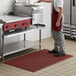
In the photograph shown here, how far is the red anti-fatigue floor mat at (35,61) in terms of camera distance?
4648 millimetres

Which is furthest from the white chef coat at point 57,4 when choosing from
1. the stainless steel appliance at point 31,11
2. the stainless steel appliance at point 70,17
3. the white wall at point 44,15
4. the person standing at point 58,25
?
the stainless steel appliance at point 70,17

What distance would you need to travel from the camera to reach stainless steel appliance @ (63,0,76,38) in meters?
6.70

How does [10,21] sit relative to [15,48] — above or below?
above

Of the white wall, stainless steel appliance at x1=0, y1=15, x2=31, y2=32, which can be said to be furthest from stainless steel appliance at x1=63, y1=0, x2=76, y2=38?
stainless steel appliance at x1=0, y1=15, x2=31, y2=32

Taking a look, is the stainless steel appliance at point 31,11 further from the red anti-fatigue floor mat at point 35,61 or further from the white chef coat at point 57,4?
the red anti-fatigue floor mat at point 35,61

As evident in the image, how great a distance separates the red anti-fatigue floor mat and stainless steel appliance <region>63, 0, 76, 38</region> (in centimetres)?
161

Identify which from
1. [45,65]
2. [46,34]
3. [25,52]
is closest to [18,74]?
[45,65]

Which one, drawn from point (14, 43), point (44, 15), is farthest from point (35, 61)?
point (44, 15)

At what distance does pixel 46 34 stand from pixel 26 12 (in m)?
1.90

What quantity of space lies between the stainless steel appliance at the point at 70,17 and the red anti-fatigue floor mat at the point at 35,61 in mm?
1605

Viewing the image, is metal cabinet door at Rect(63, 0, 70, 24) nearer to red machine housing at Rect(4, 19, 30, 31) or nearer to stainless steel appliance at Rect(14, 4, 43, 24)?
stainless steel appliance at Rect(14, 4, 43, 24)

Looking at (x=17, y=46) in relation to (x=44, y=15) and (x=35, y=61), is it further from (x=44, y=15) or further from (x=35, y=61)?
(x=44, y=15)

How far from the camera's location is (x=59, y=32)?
5.23 meters

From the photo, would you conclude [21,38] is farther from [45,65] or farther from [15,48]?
[45,65]
